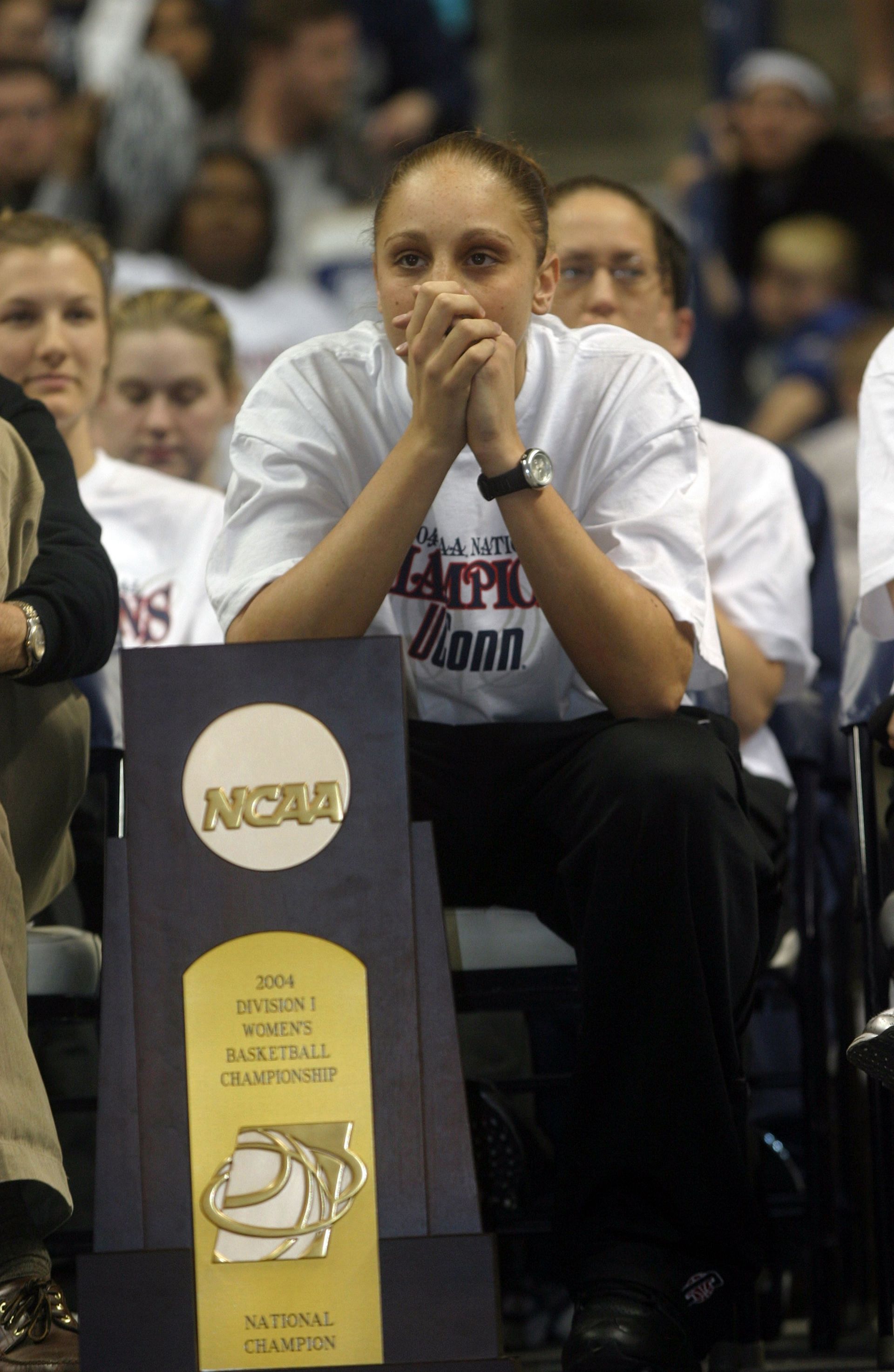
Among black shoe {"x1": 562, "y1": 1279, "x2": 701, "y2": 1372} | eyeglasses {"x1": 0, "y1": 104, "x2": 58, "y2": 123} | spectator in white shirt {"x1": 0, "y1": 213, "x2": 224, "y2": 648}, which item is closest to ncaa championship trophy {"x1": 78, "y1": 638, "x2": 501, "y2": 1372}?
black shoe {"x1": 562, "y1": 1279, "x2": 701, "y2": 1372}

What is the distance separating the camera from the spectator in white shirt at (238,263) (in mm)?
4754

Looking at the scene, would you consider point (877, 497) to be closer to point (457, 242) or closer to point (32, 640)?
point (457, 242)

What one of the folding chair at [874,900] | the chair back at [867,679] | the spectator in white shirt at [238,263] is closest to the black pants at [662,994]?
the folding chair at [874,900]

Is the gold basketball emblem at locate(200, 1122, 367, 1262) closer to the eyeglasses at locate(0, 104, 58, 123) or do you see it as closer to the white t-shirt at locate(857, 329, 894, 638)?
the white t-shirt at locate(857, 329, 894, 638)

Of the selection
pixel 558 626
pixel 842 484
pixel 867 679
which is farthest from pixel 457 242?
pixel 842 484

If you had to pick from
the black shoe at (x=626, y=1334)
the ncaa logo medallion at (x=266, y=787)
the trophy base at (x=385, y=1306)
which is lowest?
the black shoe at (x=626, y=1334)

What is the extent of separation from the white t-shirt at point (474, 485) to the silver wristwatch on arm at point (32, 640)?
0.65ft

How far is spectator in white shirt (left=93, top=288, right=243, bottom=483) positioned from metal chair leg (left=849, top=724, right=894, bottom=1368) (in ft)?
5.00

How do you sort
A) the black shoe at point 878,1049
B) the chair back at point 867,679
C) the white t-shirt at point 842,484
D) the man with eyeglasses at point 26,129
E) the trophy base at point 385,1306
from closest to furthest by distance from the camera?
the trophy base at point 385,1306, the black shoe at point 878,1049, the chair back at point 867,679, the white t-shirt at point 842,484, the man with eyeglasses at point 26,129

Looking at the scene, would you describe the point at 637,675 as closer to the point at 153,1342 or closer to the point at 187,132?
the point at 153,1342

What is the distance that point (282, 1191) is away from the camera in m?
1.41

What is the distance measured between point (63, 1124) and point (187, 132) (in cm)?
394

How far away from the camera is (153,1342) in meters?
1.41

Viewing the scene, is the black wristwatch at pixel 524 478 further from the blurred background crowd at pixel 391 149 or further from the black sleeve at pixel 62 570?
the blurred background crowd at pixel 391 149
